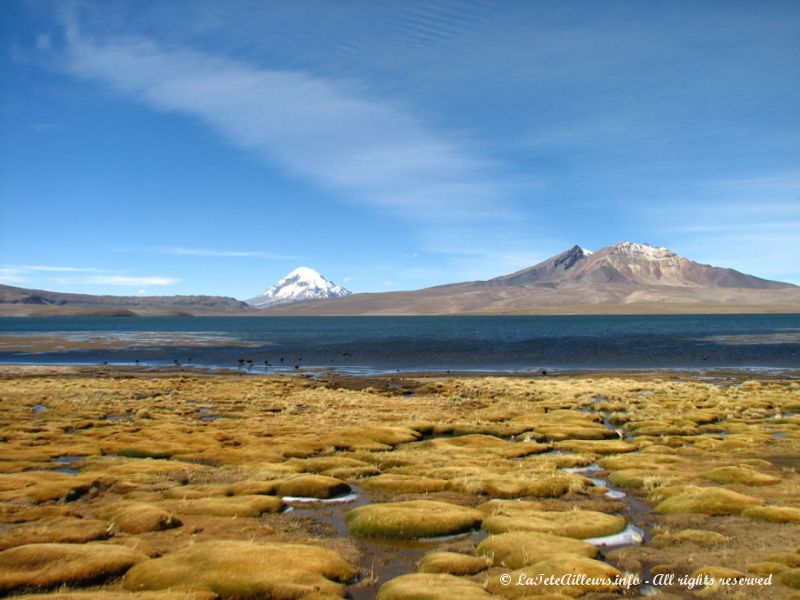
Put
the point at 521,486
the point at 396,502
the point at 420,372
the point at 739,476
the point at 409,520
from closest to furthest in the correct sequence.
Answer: the point at 409,520 < the point at 396,502 < the point at 521,486 < the point at 739,476 < the point at 420,372

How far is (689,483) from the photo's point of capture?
26.0 metres

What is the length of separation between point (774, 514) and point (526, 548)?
391 inches

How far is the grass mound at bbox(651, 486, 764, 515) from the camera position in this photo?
2227 centimetres

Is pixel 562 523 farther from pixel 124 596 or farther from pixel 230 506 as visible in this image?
pixel 124 596

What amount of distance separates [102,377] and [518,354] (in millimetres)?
73318

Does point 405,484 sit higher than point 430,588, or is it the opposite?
point 430,588

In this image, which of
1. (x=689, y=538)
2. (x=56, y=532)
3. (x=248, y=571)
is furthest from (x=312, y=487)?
(x=689, y=538)

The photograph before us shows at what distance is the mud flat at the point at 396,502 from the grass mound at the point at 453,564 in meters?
0.06

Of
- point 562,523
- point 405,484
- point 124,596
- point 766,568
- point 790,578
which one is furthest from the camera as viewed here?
point 405,484

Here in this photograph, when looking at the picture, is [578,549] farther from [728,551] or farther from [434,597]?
[434,597]

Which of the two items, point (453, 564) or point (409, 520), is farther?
point (409, 520)

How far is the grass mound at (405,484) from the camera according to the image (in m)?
25.7

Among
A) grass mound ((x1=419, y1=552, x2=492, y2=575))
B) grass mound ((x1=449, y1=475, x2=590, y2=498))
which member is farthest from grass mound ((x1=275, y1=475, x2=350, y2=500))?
grass mound ((x1=419, y1=552, x2=492, y2=575))

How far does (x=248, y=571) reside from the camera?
52.6ft
